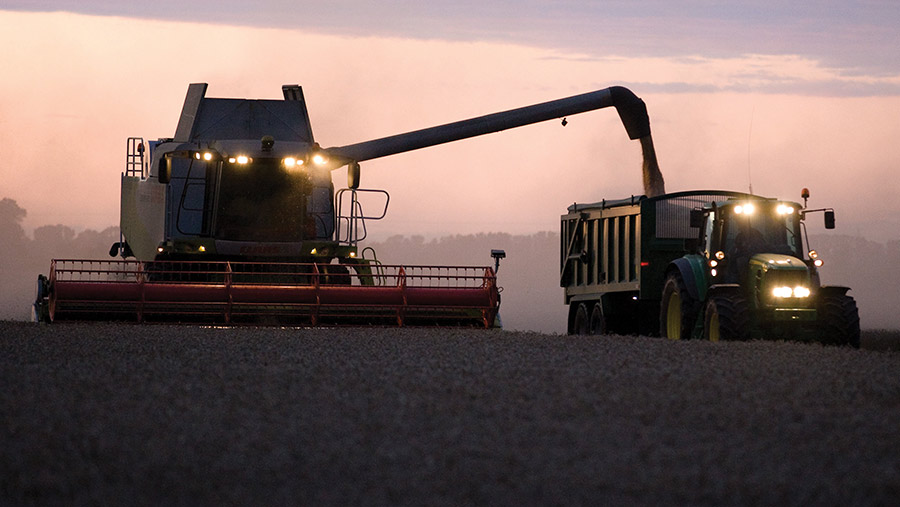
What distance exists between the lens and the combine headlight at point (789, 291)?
655 inches

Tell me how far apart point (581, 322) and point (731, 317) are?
773 centimetres

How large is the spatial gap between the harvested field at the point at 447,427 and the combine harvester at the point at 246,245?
17.0ft

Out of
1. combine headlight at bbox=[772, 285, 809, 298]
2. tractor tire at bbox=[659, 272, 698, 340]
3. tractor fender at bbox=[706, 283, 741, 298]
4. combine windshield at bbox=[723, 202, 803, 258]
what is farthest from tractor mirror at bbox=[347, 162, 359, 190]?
combine headlight at bbox=[772, 285, 809, 298]

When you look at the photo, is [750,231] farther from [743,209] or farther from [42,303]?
[42,303]

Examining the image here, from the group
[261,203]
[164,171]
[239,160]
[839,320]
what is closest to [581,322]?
[261,203]

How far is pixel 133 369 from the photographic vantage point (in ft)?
41.6

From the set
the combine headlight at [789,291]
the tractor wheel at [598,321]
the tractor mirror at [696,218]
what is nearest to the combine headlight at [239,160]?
the tractor wheel at [598,321]

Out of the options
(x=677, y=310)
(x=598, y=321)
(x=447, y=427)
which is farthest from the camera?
(x=598, y=321)

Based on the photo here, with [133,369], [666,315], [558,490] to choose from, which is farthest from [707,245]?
[558,490]

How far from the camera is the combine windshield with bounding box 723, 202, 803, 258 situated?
17508mm

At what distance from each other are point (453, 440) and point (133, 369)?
556 centimetres

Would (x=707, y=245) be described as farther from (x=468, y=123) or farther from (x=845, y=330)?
(x=468, y=123)

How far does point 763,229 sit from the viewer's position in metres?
17.5

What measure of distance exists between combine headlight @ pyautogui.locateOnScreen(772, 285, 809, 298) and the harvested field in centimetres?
172
